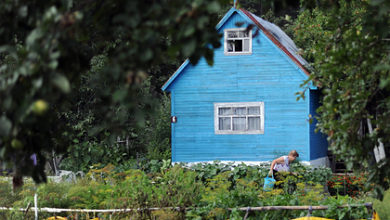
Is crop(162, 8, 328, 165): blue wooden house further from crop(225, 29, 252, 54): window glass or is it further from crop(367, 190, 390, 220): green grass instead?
crop(367, 190, 390, 220): green grass

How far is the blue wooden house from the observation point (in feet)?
53.8

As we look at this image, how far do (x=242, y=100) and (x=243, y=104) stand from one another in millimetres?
132

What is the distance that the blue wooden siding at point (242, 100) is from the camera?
16.4 meters

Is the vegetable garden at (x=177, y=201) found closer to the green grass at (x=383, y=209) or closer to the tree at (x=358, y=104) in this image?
the green grass at (x=383, y=209)

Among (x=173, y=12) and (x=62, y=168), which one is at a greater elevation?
(x=173, y=12)

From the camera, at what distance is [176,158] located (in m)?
17.2

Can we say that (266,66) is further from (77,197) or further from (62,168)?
(77,197)

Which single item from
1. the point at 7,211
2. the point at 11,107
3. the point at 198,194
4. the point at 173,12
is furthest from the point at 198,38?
the point at 7,211

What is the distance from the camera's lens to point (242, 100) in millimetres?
16938

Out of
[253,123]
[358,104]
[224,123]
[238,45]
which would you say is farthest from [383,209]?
[238,45]

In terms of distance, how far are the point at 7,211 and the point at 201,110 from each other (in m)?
9.16

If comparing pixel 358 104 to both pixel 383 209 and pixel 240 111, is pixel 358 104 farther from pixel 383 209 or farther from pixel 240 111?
pixel 240 111

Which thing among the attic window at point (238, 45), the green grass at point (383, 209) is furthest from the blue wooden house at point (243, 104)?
the green grass at point (383, 209)

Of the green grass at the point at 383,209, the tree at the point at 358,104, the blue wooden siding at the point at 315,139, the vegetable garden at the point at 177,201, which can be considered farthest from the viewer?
the blue wooden siding at the point at 315,139
